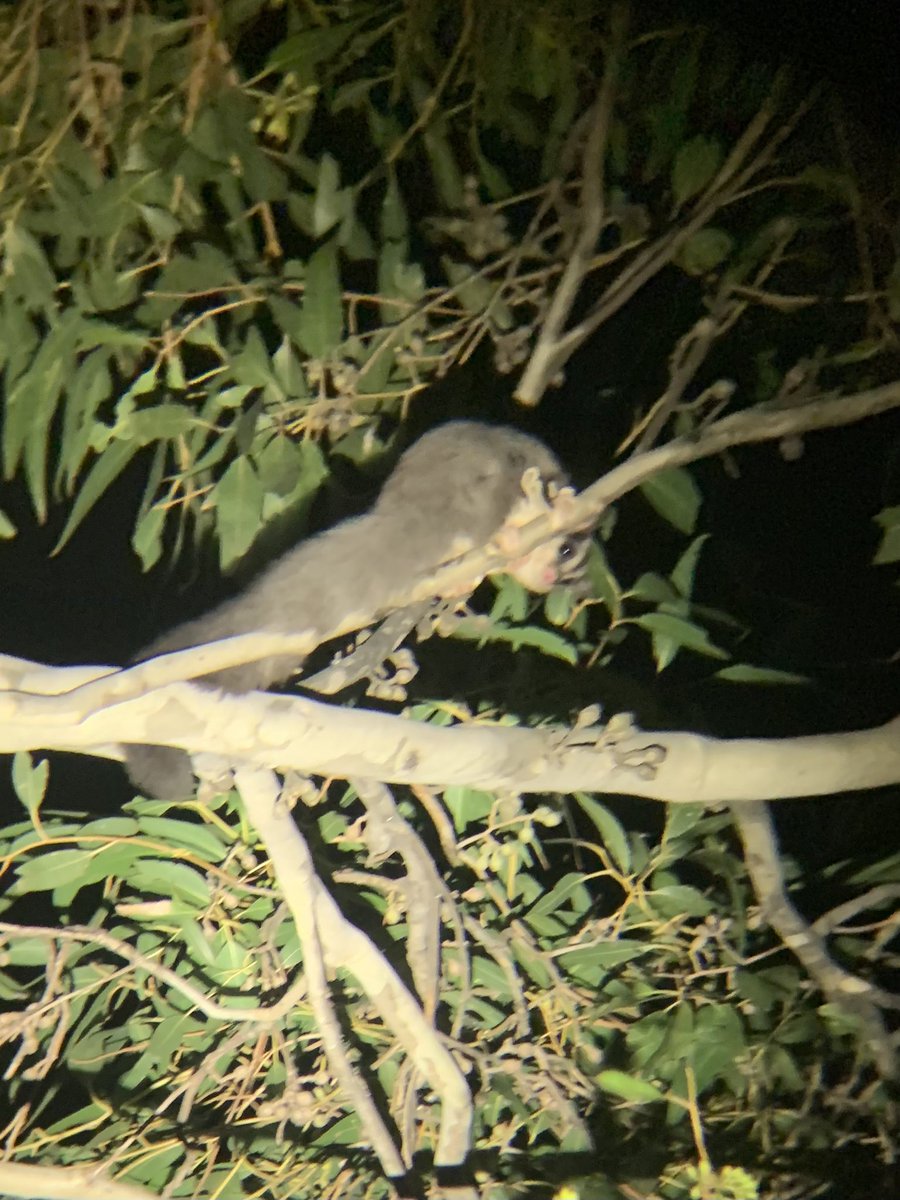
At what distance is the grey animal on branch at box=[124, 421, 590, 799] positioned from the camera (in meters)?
1.35

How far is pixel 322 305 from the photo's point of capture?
137cm

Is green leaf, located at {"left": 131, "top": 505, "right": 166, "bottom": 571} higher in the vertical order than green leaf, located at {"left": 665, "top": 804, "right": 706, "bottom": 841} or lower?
higher

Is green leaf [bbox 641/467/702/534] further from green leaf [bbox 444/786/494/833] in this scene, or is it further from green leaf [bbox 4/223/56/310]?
green leaf [bbox 4/223/56/310]

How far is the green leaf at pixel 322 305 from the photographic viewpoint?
4.48 feet

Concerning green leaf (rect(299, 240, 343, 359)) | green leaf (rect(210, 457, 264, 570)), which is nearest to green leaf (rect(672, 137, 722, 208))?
green leaf (rect(299, 240, 343, 359))

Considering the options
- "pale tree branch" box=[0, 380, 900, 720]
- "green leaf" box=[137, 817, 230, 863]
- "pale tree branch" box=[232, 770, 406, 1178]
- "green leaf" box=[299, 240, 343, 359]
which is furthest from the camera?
"green leaf" box=[137, 817, 230, 863]

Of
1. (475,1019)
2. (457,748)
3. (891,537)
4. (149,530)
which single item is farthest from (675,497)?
(475,1019)

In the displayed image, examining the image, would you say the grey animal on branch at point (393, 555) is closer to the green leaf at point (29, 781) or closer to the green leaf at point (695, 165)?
the green leaf at point (29, 781)

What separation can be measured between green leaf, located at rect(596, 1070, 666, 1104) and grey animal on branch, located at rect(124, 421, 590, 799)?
738mm

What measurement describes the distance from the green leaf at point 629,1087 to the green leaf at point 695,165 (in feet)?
4.29

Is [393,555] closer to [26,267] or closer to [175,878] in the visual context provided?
[175,878]

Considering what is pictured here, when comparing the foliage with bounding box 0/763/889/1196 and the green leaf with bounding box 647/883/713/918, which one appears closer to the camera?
the foliage with bounding box 0/763/889/1196

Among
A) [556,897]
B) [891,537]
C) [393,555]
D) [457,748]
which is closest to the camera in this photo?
[457,748]

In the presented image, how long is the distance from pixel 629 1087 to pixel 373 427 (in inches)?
42.2
